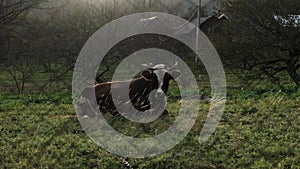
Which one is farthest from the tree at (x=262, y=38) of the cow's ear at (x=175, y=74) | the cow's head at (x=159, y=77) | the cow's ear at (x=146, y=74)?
the cow's ear at (x=146, y=74)

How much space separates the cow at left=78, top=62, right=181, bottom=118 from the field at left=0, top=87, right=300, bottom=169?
39cm

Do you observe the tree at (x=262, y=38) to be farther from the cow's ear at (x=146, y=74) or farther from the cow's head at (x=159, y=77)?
the cow's ear at (x=146, y=74)

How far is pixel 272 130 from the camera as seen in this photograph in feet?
18.3

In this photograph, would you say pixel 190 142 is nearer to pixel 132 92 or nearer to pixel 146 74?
pixel 132 92

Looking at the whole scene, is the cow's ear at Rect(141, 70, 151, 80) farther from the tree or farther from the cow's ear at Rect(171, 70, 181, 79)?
the tree

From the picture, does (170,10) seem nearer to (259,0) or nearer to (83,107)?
(259,0)

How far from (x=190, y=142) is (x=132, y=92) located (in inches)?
92.5

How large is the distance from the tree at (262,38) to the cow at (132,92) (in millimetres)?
5870

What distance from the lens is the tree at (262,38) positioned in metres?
11.9

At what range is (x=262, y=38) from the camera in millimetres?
12602

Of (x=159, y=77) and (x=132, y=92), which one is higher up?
(x=159, y=77)

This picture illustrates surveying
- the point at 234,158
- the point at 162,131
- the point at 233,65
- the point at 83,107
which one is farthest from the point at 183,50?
the point at 234,158

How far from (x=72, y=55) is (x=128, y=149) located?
44.4ft

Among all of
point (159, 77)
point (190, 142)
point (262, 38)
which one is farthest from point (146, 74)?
point (262, 38)
